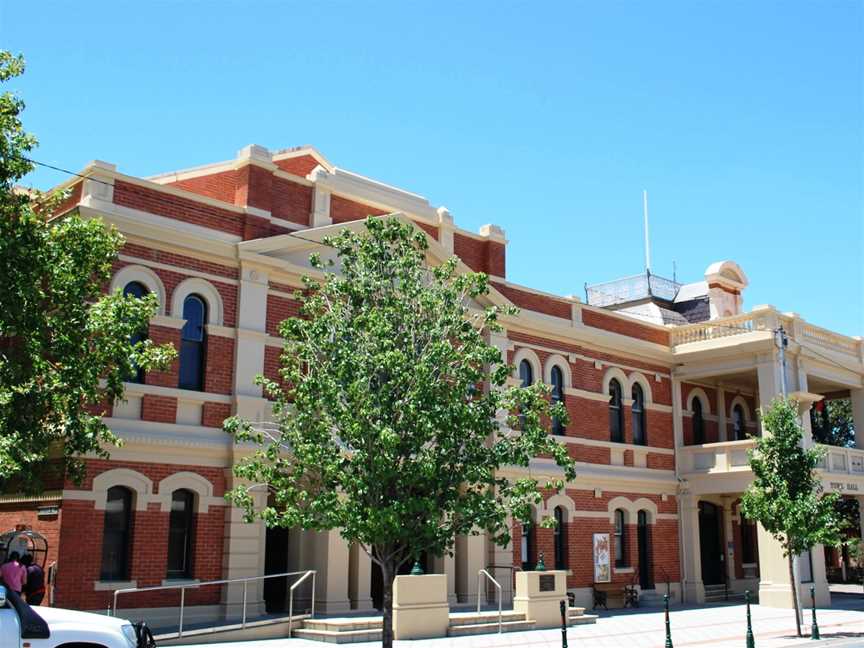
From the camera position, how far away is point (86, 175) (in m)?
18.5

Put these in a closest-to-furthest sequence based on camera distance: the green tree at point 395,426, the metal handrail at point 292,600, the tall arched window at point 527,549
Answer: the green tree at point 395,426 → the metal handrail at point 292,600 → the tall arched window at point 527,549

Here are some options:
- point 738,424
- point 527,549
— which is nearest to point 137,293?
point 527,549

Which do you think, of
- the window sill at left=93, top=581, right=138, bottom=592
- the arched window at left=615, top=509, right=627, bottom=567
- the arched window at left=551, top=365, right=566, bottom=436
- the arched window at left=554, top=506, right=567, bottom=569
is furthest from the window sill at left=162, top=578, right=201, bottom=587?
the arched window at left=615, top=509, right=627, bottom=567

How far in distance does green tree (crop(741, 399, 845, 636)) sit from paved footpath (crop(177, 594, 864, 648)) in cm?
146

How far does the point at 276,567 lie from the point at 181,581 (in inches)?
110

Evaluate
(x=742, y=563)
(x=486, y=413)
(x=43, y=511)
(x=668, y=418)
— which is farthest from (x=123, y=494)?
(x=742, y=563)

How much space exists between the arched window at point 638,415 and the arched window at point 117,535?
1646 centimetres

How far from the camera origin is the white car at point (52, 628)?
9219 millimetres

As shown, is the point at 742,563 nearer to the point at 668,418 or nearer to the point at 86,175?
the point at 668,418

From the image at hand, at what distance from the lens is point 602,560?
89.5ft

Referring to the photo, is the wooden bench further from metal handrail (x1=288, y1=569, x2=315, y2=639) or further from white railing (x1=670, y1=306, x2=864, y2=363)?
metal handrail (x1=288, y1=569, x2=315, y2=639)

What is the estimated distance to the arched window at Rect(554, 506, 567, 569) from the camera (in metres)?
26.4

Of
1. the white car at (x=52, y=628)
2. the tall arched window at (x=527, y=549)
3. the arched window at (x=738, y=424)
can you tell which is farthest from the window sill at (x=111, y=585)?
the arched window at (x=738, y=424)

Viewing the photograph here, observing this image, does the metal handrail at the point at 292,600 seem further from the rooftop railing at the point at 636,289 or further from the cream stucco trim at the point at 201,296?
the rooftop railing at the point at 636,289
